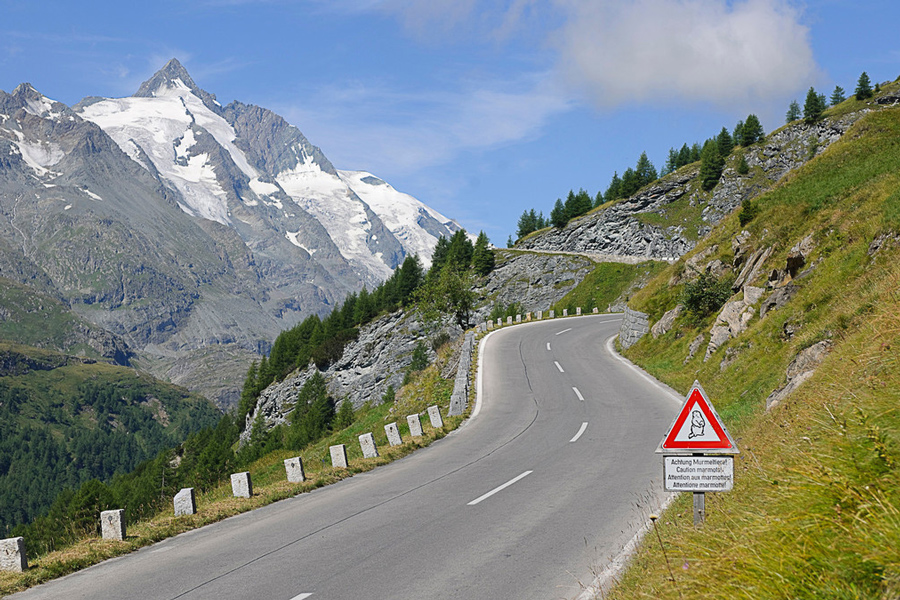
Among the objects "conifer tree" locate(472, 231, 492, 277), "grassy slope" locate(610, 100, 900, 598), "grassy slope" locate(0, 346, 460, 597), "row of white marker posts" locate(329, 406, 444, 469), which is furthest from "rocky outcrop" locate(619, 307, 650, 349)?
"conifer tree" locate(472, 231, 492, 277)

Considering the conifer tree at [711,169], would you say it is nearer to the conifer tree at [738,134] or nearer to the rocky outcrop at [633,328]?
the conifer tree at [738,134]

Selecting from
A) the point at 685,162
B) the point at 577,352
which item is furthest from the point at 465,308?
the point at 685,162

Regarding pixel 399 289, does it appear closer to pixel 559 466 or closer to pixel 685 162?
pixel 685 162

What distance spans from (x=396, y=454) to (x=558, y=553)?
351 inches

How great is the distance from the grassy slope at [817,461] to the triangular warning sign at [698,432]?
1.55ft

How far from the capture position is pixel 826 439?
5.23 m

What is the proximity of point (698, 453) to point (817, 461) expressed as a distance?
1644 millimetres

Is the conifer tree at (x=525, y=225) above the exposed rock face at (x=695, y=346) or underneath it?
above

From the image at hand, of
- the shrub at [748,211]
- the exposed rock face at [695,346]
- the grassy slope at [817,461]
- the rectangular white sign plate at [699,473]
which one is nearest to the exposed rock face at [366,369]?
the shrub at [748,211]

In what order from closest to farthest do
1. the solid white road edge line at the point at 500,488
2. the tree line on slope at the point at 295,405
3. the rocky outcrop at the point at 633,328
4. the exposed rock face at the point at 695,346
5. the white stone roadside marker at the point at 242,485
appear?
1. the solid white road edge line at the point at 500,488
2. the white stone roadside marker at the point at 242,485
3. the exposed rock face at the point at 695,346
4. the rocky outcrop at the point at 633,328
5. the tree line on slope at the point at 295,405

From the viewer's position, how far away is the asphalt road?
23.5ft

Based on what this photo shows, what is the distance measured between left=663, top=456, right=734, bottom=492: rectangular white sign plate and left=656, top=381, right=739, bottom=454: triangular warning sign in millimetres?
218

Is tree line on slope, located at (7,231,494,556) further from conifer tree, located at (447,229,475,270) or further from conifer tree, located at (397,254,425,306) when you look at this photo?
conifer tree, located at (447,229,475,270)

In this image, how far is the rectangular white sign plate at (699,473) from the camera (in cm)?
606
